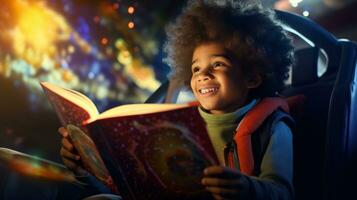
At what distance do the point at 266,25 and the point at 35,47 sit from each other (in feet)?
6.79

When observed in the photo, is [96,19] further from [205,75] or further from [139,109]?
[139,109]

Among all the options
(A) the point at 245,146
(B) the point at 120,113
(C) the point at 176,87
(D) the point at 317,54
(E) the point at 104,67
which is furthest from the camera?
(E) the point at 104,67

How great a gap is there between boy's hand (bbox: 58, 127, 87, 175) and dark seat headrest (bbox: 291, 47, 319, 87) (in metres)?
0.54

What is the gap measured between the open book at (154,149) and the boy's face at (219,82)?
28cm

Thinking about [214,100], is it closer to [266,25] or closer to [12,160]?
[266,25]

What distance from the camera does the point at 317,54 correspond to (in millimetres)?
919

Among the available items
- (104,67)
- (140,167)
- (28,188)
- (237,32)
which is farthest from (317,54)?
(104,67)

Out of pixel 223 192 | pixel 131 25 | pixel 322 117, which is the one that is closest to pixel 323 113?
pixel 322 117

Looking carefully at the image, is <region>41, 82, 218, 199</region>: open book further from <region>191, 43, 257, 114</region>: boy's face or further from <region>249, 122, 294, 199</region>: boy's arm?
<region>191, 43, 257, 114</region>: boy's face

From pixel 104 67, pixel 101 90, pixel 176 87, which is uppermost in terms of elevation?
pixel 104 67

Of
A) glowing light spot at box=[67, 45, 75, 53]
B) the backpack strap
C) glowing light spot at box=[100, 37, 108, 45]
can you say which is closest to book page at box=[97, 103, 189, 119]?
the backpack strap

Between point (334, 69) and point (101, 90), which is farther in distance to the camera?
point (101, 90)

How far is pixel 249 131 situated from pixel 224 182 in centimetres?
23

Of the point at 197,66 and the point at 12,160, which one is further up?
the point at 197,66
